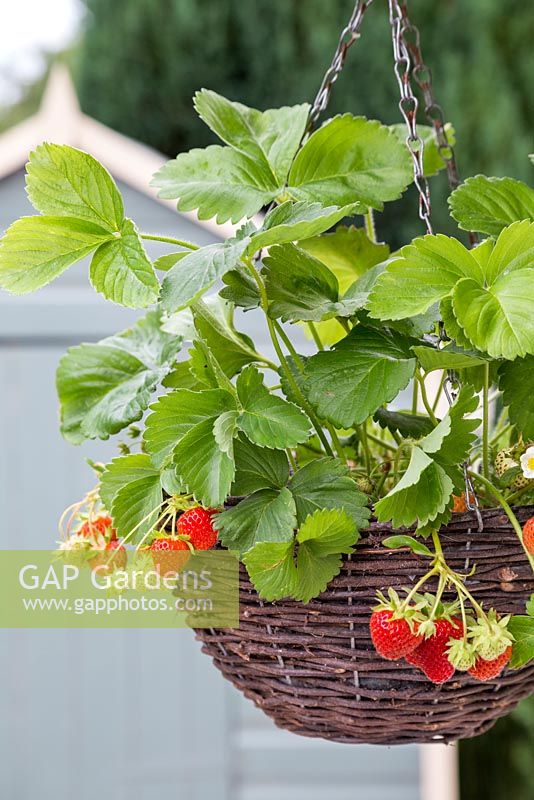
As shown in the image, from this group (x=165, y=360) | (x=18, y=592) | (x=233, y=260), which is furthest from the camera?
(x=18, y=592)

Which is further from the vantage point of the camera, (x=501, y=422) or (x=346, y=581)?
(x=501, y=422)

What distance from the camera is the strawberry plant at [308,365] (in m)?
0.56

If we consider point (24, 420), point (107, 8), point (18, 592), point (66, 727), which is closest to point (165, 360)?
point (18, 592)

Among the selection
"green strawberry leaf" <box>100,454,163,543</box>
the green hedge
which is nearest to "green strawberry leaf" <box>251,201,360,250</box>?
"green strawberry leaf" <box>100,454,163,543</box>

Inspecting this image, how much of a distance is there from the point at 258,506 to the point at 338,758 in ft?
4.92

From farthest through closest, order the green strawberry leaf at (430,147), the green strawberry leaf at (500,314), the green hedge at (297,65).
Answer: the green hedge at (297,65) → the green strawberry leaf at (430,147) → the green strawberry leaf at (500,314)

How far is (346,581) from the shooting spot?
606 millimetres

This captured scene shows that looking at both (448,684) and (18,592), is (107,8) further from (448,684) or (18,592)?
(448,684)

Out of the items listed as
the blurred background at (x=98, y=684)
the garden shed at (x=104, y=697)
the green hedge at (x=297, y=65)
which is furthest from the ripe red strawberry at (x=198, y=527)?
the green hedge at (x=297, y=65)

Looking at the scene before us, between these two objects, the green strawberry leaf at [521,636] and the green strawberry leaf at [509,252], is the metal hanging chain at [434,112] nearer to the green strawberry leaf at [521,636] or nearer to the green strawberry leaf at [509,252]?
the green strawberry leaf at [509,252]

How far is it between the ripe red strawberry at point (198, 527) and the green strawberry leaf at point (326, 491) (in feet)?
0.21

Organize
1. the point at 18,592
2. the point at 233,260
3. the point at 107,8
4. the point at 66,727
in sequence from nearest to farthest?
the point at 233,260
the point at 18,592
the point at 66,727
the point at 107,8

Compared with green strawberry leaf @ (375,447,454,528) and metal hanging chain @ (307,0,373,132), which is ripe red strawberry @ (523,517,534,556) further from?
metal hanging chain @ (307,0,373,132)

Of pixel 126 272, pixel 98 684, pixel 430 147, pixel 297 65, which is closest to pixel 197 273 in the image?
pixel 126 272
